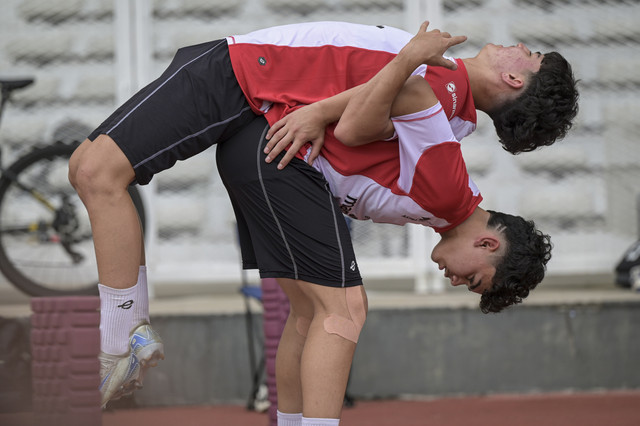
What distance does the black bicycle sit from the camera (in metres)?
4.39

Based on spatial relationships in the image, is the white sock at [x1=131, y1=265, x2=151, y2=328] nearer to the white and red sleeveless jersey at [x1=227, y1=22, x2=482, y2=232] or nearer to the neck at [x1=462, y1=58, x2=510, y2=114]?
the white and red sleeveless jersey at [x1=227, y1=22, x2=482, y2=232]

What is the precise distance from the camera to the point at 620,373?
4387mm

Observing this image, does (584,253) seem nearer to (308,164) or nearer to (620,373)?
(620,373)

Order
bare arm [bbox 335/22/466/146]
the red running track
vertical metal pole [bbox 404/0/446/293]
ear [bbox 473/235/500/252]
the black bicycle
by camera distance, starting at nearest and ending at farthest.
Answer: bare arm [bbox 335/22/466/146] < ear [bbox 473/235/500/252] < the red running track < the black bicycle < vertical metal pole [bbox 404/0/446/293]

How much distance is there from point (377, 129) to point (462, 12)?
310 centimetres

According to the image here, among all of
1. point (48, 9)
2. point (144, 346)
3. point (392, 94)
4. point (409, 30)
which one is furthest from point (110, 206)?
point (48, 9)

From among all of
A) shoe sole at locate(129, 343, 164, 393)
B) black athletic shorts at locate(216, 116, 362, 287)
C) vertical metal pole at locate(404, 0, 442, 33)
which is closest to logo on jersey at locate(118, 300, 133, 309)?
shoe sole at locate(129, 343, 164, 393)

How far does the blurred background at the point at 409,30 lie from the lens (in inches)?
200

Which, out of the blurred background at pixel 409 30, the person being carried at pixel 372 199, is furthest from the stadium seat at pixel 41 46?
the person being carried at pixel 372 199

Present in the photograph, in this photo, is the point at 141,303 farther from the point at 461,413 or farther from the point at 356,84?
the point at 461,413

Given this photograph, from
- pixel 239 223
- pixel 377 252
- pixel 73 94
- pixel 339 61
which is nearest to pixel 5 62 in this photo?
pixel 73 94

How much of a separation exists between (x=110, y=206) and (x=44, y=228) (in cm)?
237

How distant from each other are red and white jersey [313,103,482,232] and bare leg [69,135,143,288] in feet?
1.60

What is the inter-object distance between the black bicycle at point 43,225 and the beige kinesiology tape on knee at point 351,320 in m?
2.12
